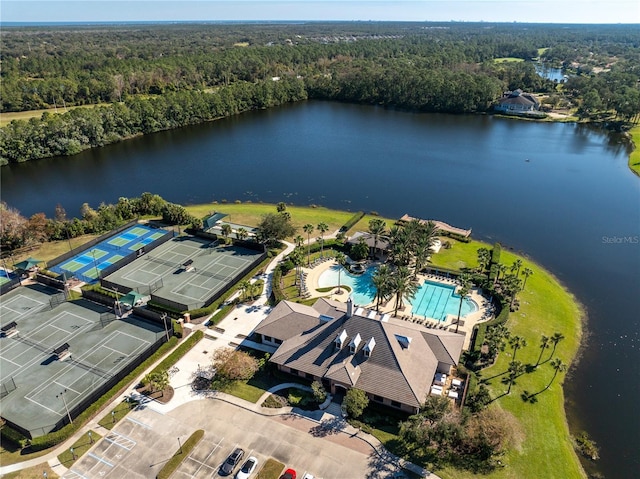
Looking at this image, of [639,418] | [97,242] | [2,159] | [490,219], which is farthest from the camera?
[2,159]

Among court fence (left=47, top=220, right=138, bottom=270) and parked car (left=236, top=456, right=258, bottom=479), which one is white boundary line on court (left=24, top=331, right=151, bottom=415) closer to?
parked car (left=236, top=456, right=258, bottom=479)

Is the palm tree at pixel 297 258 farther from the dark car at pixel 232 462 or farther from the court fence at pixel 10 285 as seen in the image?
the court fence at pixel 10 285

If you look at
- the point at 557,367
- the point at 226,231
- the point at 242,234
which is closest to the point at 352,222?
the point at 242,234

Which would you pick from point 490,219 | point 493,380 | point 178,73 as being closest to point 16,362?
point 493,380

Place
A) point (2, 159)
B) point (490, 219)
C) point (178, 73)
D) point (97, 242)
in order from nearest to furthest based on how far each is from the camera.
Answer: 1. point (97, 242)
2. point (490, 219)
3. point (2, 159)
4. point (178, 73)

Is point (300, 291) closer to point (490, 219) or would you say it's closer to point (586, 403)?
point (586, 403)

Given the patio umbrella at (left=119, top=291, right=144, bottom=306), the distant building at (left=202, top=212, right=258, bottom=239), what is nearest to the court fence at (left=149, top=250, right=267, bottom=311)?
the patio umbrella at (left=119, top=291, right=144, bottom=306)

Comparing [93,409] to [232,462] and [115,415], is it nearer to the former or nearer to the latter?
[115,415]
